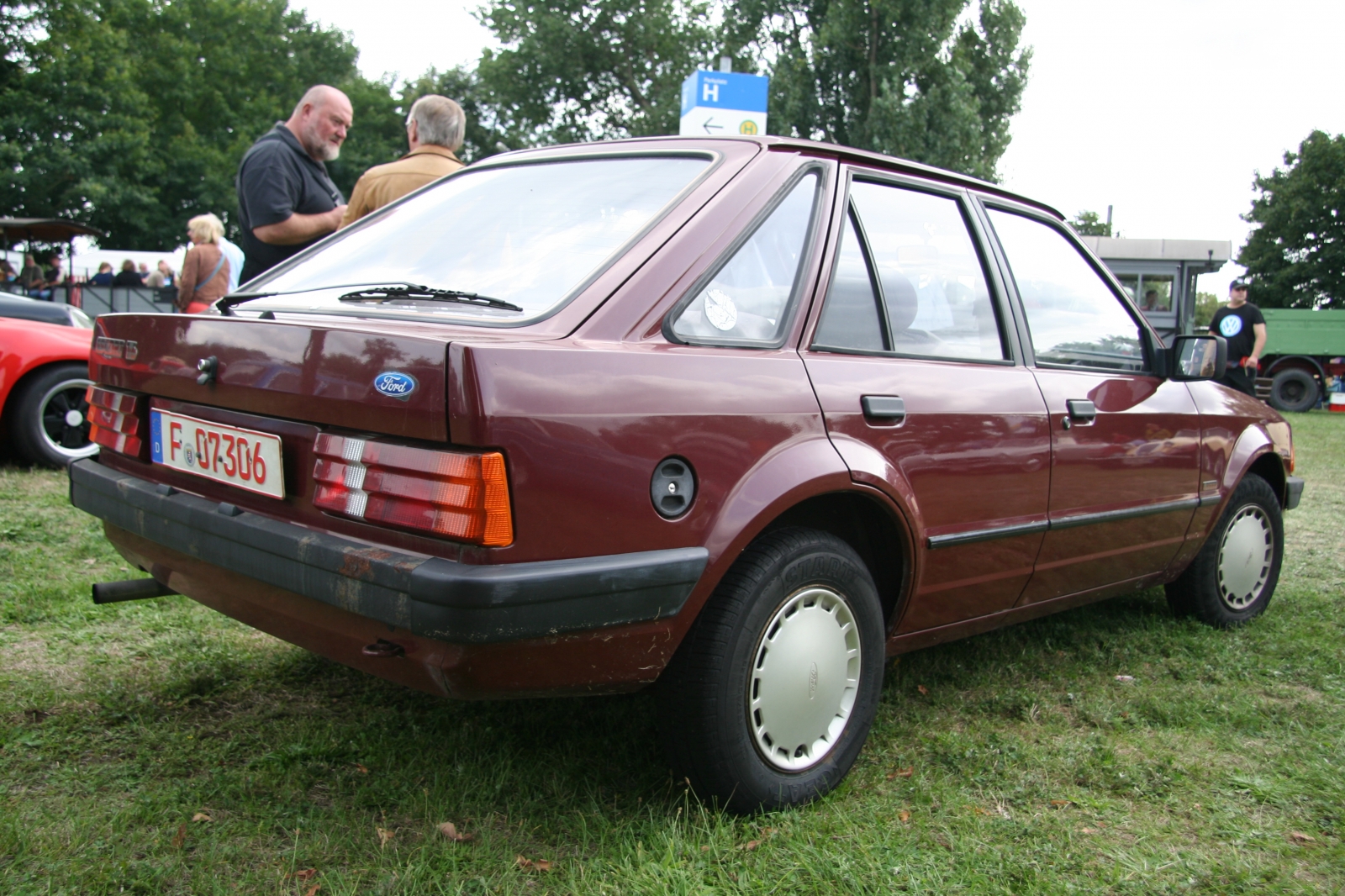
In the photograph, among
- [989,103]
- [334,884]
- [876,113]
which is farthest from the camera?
[989,103]

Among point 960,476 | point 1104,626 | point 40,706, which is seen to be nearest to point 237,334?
point 40,706

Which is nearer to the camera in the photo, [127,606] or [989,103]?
[127,606]

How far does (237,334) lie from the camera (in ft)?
7.09

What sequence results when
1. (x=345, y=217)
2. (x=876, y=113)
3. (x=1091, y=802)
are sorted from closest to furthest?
(x=1091, y=802)
(x=345, y=217)
(x=876, y=113)

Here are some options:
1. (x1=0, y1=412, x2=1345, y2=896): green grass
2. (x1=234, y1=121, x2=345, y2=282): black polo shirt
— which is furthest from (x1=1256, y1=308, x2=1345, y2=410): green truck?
(x1=234, y1=121, x2=345, y2=282): black polo shirt

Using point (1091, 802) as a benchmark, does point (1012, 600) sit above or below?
above

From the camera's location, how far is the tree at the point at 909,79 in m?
25.6

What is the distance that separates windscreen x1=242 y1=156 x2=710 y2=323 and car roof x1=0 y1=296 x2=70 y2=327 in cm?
404

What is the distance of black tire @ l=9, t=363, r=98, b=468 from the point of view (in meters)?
5.75

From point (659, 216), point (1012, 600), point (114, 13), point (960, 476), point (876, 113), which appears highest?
point (114, 13)

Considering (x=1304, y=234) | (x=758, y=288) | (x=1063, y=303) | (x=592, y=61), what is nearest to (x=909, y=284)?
(x=758, y=288)

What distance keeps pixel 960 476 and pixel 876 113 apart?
2497 cm

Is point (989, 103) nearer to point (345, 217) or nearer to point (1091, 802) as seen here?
point (345, 217)

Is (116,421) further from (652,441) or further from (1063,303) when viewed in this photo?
(1063,303)
